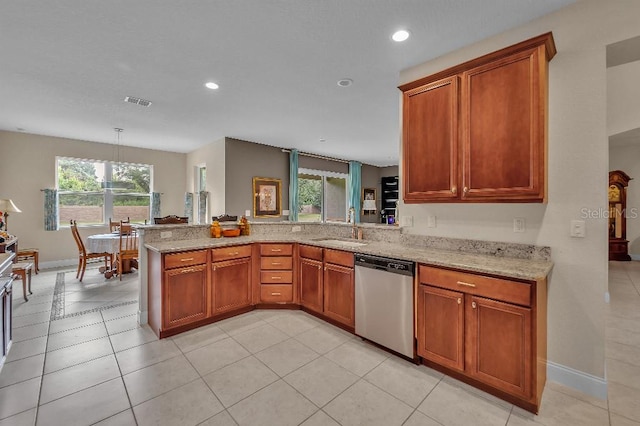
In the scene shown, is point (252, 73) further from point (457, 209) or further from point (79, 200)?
point (79, 200)

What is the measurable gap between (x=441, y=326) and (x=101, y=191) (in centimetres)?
755

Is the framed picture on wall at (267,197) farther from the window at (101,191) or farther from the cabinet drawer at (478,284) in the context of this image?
the cabinet drawer at (478,284)

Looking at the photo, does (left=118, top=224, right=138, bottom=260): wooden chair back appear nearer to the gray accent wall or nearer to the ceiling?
the gray accent wall

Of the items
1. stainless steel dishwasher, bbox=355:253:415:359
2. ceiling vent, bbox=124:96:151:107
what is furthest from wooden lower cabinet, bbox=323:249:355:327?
ceiling vent, bbox=124:96:151:107

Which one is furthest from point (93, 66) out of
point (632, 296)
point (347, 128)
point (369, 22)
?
point (632, 296)

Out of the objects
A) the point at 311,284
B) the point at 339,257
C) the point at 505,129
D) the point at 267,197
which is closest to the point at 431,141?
the point at 505,129

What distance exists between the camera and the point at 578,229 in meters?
2.01

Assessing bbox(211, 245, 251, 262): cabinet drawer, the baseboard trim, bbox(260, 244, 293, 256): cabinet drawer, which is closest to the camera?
the baseboard trim

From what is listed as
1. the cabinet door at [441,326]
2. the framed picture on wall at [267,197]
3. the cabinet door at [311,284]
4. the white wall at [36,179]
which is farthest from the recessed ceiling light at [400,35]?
the white wall at [36,179]

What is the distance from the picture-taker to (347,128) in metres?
5.21

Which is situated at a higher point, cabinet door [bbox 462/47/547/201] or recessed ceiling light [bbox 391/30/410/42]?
recessed ceiling light [bbox 391/30/410/42]

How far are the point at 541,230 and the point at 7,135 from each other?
8.65 meters

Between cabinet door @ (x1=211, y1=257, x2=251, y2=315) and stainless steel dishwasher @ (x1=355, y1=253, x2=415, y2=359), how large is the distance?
4.62ft

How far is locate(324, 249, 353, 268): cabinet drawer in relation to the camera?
9.25ft
